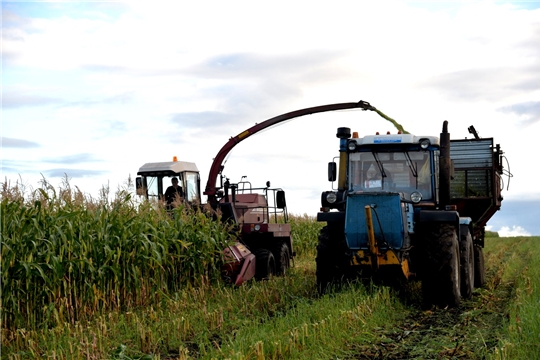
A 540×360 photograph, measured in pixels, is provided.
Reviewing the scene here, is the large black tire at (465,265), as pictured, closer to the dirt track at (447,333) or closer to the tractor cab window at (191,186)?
the dirt track at (447,333)

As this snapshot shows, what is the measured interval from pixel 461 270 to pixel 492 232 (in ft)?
108

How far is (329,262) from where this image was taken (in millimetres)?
10086

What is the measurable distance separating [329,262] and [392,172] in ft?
5.78

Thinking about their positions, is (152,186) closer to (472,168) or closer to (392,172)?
(392,172)

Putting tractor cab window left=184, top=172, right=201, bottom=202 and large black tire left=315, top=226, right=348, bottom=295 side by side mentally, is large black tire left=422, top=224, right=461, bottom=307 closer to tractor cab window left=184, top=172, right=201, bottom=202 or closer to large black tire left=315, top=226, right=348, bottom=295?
large black tire left=315, top=226, right=348, bottom=295

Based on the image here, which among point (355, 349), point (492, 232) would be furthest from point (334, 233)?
point (492, 232)

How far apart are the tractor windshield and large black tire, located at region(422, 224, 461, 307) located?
0.89 metres

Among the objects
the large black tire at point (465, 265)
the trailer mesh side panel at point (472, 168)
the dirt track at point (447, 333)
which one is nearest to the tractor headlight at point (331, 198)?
the dirt track at point (447, 333)

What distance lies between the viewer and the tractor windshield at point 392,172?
1035cm

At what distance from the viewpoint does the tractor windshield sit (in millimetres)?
10352

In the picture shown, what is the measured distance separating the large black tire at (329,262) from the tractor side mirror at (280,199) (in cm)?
324

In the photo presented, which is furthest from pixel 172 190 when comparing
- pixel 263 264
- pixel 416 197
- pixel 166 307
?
pixel 416 197

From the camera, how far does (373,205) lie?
370 inches

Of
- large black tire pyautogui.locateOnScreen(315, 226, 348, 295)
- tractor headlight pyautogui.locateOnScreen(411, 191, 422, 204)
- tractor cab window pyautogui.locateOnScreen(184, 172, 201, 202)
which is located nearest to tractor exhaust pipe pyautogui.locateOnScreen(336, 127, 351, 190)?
large black tire pyautogui.locateOnScreen(315, 226, 348, 295)
